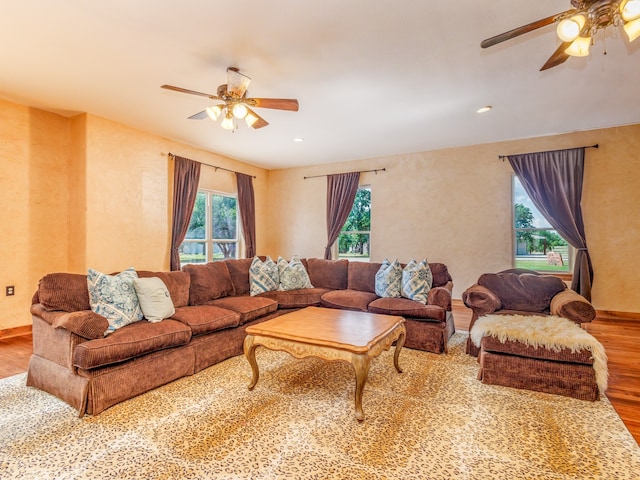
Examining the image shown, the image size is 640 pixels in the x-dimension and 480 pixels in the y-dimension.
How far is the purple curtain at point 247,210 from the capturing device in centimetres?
654

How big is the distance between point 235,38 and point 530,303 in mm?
3833

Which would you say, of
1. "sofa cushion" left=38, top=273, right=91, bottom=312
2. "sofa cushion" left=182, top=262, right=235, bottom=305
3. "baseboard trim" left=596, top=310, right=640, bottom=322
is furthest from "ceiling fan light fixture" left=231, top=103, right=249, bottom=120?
"baseboard trim" left=596, top=310, right=640, bottom=322

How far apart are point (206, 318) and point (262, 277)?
51.7 inches

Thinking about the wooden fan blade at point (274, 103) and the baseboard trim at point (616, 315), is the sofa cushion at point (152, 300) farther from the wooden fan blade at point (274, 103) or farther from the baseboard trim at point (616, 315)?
the baseboard trim at point (616, 315)

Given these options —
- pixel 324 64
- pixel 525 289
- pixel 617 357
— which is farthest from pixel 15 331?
pixel 617 357

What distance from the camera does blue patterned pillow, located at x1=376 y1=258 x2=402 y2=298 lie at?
12.9 feet

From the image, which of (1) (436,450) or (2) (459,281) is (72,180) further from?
(2) (459,281)

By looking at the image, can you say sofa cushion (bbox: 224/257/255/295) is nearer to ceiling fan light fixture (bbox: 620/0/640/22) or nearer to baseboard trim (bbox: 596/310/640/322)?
ceiling fan light fixture (bbox: 620/0/640/22)

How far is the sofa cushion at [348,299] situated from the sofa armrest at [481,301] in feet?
3.61

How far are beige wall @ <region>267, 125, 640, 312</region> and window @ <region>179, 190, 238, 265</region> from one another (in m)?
1.10

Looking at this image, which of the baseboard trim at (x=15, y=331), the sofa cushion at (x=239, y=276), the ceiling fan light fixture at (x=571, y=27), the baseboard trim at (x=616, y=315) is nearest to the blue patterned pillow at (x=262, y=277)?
the sofa cushion at (x=239, y=276)

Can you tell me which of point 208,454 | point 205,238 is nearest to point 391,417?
point 208,454

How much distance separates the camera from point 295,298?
13.5 ft

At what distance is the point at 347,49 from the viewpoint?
8.84 feet
